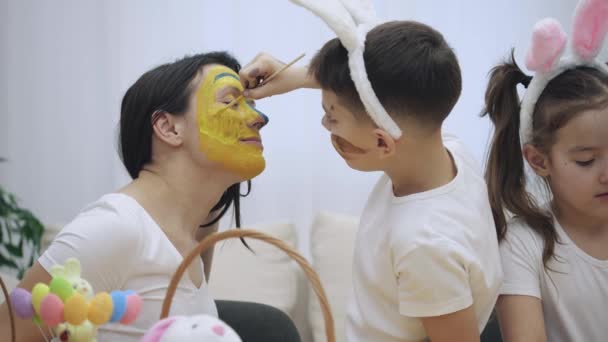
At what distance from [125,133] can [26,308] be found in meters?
0.64

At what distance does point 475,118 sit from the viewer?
2.82 metres

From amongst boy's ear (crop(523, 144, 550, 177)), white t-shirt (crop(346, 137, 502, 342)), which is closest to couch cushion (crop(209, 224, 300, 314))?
white t-shirt (crop(346, 137, 502, 342))

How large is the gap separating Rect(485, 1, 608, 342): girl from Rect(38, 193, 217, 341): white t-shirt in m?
0.63

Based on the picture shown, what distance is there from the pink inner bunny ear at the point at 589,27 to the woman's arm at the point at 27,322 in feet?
3.48

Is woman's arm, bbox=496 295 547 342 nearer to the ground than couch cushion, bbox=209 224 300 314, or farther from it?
farther from it

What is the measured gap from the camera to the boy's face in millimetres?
1248

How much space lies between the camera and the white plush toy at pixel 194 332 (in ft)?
2.66

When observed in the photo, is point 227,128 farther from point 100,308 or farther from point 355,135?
point 100,308

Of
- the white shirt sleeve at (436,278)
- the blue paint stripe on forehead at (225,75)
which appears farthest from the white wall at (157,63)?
the white shirt sleeve at (436,278)

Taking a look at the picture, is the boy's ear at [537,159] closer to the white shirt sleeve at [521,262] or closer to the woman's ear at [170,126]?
the white shirt sleeve at [521,262]

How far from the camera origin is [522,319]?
1374mm

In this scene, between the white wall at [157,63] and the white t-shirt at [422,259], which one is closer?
the white t-shirt at [422,259]

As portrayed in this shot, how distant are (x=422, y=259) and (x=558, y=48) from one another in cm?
51

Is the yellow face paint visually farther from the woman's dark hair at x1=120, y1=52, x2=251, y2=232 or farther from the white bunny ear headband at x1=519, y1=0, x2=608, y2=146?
the white bunny ear headband at x1=519, y1=0, x2=608, y2=146
